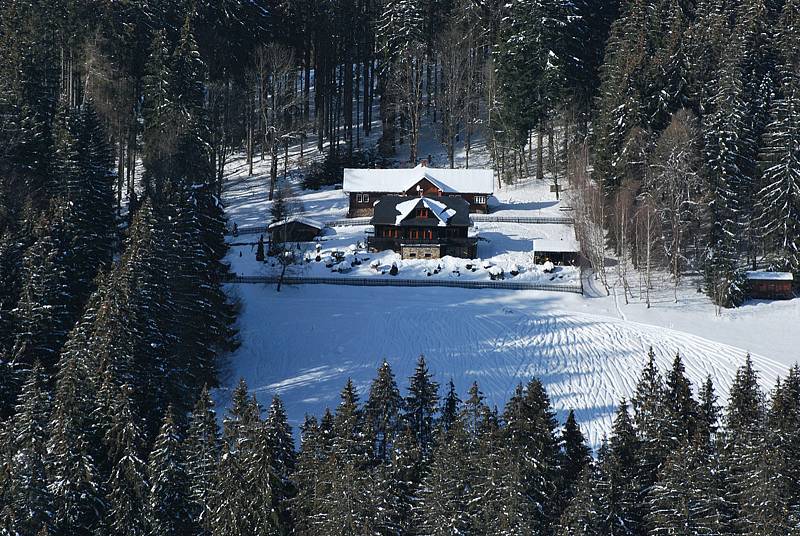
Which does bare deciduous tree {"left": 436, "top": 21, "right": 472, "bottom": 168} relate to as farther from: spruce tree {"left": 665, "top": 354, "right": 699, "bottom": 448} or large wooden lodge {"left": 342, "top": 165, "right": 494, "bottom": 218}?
spruce tree {"left": 665, "top": 354, "right": 699, "bottom": 448}

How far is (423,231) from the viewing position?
63.7 metres

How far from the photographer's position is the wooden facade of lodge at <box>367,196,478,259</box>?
207 ft

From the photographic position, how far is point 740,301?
187 ft

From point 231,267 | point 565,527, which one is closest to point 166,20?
point 231,267

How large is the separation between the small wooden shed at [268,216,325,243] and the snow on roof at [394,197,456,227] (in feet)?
16.5

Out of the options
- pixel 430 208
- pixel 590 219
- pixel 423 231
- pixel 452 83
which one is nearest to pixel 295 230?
pixel 423 231

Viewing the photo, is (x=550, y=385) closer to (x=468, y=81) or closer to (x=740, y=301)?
(x=740, y=301)

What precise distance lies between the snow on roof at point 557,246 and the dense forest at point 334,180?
5.50ft

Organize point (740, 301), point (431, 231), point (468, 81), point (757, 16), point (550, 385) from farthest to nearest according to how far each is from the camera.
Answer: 1. point (468, 81)
2. point (757, 16)
3. point (431, 231)
4. point (740, 301)
5. point (550, 385)

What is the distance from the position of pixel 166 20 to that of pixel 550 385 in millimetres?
37197

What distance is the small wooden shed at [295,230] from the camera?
6384 cm

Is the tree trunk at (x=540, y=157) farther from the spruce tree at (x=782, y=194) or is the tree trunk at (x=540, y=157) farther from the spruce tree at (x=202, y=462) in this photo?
the spruce tree at (x=202, y=462)

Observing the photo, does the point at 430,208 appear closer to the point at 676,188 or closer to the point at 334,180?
the point at 676,188

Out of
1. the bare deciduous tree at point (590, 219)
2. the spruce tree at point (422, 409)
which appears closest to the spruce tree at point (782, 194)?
the bare deciduous tree at point (590, 219)
